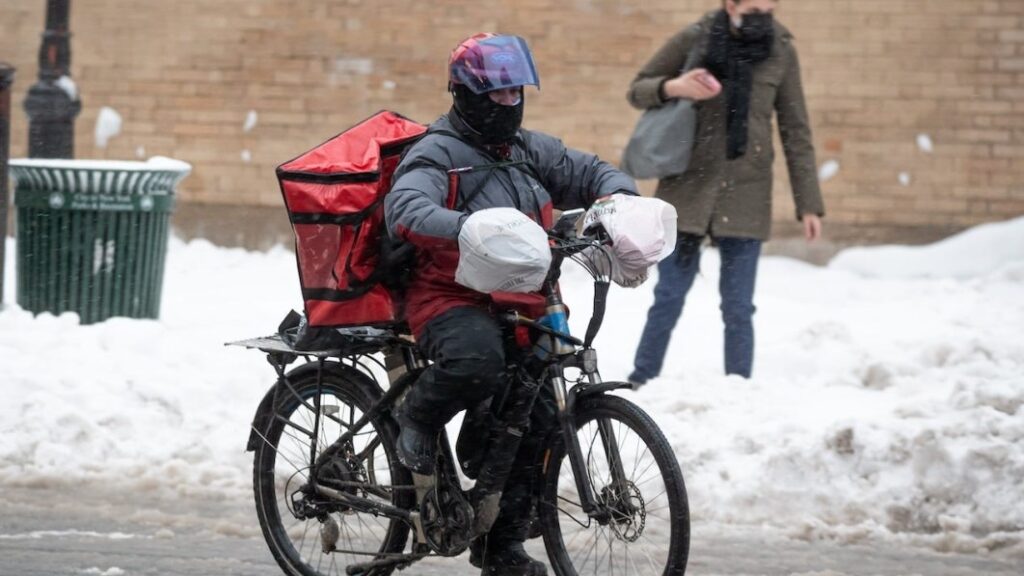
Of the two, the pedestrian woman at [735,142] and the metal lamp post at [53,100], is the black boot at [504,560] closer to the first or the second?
the pedestrian woman at [735,142]

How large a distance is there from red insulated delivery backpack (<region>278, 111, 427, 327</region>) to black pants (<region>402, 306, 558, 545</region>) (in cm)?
25

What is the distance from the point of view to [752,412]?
710 cm

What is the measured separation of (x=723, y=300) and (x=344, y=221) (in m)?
3.44

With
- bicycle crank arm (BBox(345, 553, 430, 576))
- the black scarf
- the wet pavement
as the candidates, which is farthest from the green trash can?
bicycle crank arm (BBox(345, 553, 430, 576))

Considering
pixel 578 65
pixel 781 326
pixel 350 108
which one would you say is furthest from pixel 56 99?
pixel 781 326

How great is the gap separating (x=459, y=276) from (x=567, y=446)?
22.2 inches

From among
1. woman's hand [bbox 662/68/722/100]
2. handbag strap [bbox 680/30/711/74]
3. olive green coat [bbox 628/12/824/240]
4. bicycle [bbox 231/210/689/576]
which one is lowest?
bicycle [bbox 231/210/689/576]

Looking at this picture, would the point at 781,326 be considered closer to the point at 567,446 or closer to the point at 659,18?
the point at 659,18

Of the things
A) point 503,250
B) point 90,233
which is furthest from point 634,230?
point 90,233

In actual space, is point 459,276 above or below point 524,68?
below

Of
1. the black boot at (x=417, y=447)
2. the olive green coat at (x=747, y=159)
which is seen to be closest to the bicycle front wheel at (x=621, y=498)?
the black boot at (x=417, y=447)

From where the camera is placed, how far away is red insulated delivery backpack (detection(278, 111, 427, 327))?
4.58 meters

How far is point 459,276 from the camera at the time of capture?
4.27 meters

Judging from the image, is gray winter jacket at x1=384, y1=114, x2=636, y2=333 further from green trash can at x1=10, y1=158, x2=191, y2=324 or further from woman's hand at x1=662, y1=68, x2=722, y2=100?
green trash can at x1=10, y1=158, x2=191, y2=324
